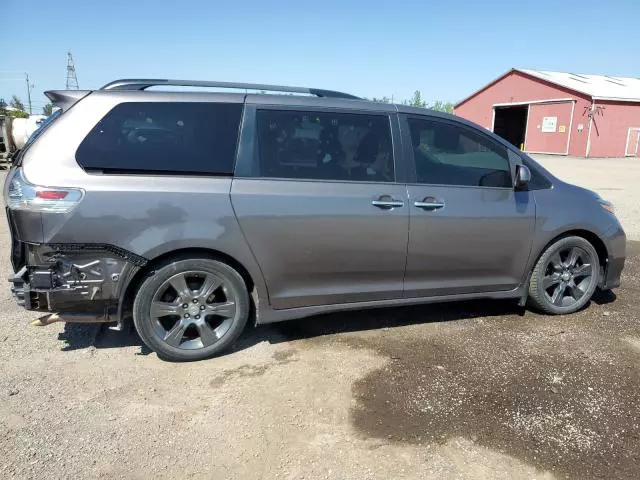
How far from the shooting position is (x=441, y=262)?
4012 millimetres

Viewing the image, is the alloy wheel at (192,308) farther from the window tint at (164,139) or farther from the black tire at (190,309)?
the window tint at (164,139)

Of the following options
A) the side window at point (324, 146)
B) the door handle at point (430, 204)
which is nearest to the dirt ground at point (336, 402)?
the door handle at point (430, 204)

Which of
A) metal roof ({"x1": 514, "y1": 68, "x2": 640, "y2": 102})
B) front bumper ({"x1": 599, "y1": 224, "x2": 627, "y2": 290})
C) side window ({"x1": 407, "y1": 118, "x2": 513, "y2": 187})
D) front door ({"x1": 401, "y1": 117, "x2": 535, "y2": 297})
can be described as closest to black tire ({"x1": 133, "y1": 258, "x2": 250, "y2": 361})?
front door ({"x1": 401, "y1": 117, "x2": 535, "y2": 297})

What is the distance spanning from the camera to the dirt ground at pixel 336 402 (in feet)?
8.43

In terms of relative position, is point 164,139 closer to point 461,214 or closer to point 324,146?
point 324,146

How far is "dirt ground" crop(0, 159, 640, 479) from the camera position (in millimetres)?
2568

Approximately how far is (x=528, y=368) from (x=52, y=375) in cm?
334

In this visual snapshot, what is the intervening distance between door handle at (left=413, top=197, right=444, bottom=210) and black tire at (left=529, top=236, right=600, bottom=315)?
1.21m

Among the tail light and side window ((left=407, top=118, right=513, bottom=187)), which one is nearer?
the tail light

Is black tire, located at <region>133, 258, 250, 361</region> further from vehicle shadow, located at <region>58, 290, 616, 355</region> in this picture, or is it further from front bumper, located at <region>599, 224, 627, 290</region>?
front bumper, located at <region>599, 224, 627, 290</region>

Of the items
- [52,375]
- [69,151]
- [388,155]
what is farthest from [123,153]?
[388,155]

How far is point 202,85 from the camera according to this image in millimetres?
3742

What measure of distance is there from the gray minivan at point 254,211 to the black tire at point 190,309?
0.03 ft

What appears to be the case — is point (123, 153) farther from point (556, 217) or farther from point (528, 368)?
point (556, 217)
